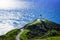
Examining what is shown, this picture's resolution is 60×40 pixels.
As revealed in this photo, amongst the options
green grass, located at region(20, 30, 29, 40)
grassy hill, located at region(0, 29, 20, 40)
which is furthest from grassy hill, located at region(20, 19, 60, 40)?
grassy hill, located at region(0, 29, 20, 40)

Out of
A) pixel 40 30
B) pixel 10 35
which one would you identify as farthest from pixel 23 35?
pixel 40 30

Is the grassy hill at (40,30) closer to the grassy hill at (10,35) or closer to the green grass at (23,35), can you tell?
the green grass at (23,35)

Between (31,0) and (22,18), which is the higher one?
(31,0)

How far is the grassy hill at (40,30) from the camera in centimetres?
347

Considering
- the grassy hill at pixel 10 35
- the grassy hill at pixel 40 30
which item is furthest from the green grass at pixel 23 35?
the grassy hill at pixel 10 35

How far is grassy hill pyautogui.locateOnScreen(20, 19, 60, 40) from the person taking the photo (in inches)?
137

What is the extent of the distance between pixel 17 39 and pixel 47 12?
3.06ft

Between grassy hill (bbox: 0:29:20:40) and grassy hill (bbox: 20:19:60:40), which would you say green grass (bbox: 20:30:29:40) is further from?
grassy hill (bbox: 0:29:20:40)

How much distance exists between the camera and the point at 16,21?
3512mm

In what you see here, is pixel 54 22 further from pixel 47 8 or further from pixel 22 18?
pixel 22 18

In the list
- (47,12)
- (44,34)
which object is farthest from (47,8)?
(44,34)

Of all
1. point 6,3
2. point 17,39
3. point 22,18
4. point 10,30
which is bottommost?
point 17,39

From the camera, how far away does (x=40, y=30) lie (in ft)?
11.6

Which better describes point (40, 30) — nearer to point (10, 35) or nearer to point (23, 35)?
point (23, 35)
